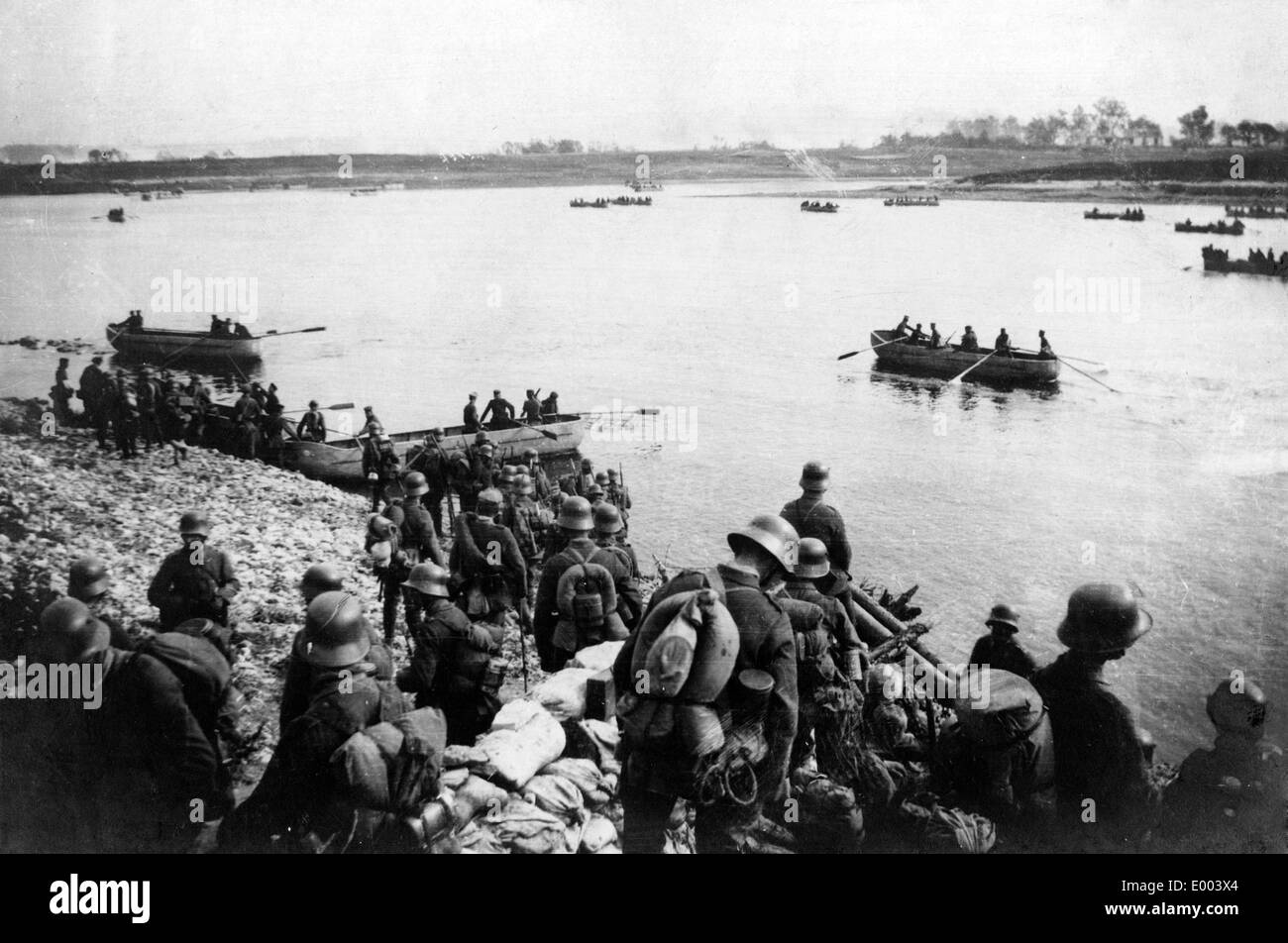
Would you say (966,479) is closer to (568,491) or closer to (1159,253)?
(1159,253)

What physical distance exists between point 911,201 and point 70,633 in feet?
30.3

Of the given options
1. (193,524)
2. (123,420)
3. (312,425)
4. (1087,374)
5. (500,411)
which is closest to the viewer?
(193,524)

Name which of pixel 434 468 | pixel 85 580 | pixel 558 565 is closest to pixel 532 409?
pixel 434 468

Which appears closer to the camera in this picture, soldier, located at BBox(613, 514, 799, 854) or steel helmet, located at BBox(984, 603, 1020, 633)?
soldier, located at BBox(613, 514, 799, 854)

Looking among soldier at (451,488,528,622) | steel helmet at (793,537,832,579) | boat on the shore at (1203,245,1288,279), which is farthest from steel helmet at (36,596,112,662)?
boat on the shore at (1203,245,1288,279)

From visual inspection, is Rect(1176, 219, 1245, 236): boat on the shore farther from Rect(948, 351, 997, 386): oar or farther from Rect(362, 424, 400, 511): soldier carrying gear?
Rect(362, 424, 400, 511): soldier carrying gear

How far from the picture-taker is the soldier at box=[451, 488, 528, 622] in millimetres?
6602

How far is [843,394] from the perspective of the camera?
1319 centimetres

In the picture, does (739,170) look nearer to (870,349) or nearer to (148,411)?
(870,349)

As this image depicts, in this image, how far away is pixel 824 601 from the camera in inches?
203

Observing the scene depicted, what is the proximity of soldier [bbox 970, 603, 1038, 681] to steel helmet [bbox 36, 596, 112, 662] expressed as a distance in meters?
4.73

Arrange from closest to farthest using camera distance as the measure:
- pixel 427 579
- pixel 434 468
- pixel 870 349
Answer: pixel 427 579, pixel 434 468, pixel 870 349

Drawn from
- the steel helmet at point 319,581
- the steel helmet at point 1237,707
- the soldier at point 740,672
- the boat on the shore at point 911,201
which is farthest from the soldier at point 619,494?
the steel helmet at point 1237,707

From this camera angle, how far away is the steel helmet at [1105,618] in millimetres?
4312
